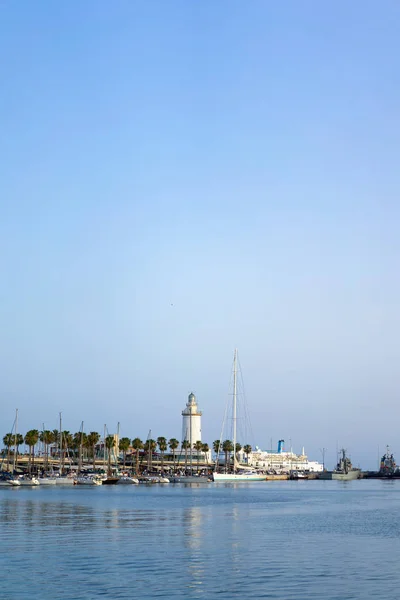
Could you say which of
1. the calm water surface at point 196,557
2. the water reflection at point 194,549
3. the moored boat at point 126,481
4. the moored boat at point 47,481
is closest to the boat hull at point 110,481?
the moored boat at point 126,481

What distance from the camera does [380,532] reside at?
54625 millimetres

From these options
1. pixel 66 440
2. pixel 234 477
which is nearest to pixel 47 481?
pixel 66 440

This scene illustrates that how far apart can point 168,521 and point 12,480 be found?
86.3m

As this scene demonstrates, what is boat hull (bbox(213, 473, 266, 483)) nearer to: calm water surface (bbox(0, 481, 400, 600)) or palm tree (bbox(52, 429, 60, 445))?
palm tree (bbox(52, 429, 60, 445))

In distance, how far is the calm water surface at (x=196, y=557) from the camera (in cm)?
3041

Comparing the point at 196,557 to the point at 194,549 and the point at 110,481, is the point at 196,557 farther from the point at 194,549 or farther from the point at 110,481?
the point at 110,481

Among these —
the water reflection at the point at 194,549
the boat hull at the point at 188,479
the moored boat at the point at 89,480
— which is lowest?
the boat hull at the point at 188,479

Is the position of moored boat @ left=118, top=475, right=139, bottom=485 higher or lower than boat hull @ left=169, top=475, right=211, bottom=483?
higher

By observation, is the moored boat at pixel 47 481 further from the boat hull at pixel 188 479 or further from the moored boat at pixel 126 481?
the boat hull at pixel 188 479

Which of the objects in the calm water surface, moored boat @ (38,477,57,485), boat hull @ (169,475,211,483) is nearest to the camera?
the calm water surface

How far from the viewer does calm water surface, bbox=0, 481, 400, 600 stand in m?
30.4

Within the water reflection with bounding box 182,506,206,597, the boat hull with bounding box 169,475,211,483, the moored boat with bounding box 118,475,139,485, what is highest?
the water reflection with bounding box 182,506,206,597

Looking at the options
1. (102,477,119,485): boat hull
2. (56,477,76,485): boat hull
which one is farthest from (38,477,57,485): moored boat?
(102,477,119,485): boat hull

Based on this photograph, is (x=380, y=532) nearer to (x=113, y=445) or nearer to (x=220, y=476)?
(x=220, y=476)
